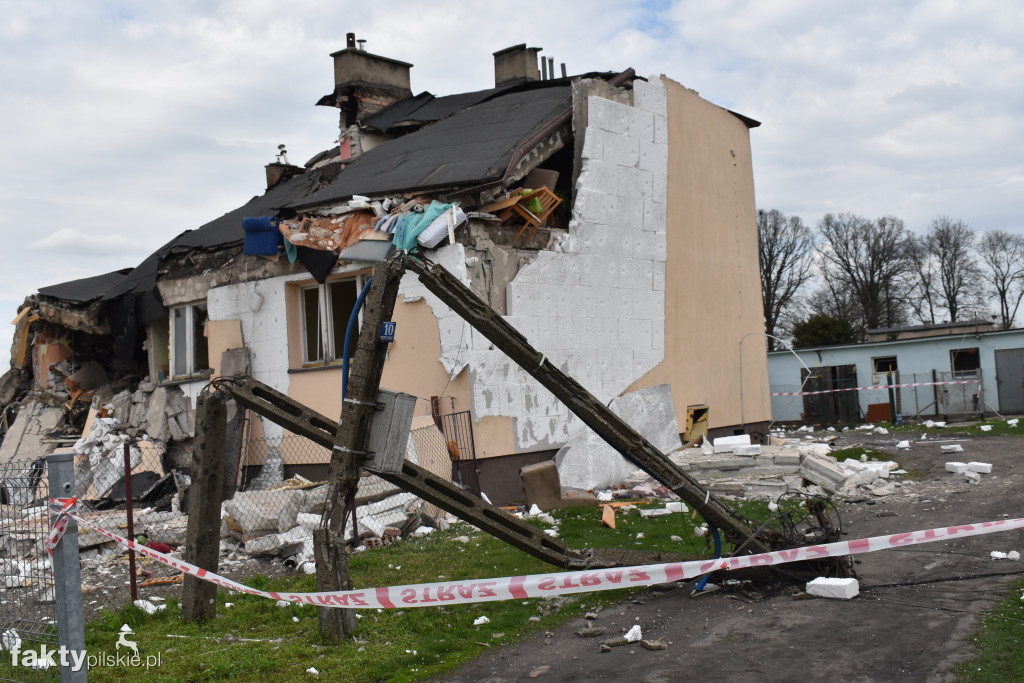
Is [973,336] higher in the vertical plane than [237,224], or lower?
lower

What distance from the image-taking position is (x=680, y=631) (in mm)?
5836

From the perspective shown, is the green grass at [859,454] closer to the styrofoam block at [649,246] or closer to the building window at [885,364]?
the styrofoam block at [649,246]

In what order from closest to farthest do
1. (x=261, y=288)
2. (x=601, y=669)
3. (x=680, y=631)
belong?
(x=601, y=669) < (x=680, y=631) < (x=261, y=288)

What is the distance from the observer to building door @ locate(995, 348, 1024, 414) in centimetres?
2655

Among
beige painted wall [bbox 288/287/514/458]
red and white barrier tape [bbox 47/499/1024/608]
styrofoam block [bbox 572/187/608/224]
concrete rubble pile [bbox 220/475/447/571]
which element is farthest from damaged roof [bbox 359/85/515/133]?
red and white barrier tape [bbox 47/499/1024/608]

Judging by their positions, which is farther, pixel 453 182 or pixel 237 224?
pixel 237 224

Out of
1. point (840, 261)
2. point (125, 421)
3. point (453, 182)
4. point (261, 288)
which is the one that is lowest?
point (125, 421)

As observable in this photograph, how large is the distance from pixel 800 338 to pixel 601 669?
36387 mm

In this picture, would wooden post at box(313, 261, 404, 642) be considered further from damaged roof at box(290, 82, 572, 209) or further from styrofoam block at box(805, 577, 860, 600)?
damaged roof at box(290, 82, 572, 209)

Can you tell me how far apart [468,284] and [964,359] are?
76.9 feet

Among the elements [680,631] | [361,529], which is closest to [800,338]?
[361,529]

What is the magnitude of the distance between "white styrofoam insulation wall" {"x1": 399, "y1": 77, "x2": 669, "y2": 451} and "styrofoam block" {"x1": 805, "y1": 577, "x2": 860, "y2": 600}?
229 inches

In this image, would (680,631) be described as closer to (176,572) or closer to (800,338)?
(176,572)

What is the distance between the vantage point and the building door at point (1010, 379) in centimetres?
2655
